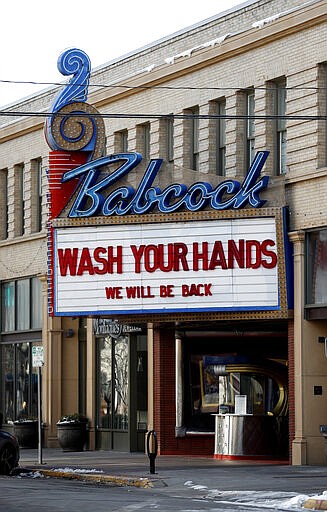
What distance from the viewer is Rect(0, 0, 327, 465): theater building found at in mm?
31641

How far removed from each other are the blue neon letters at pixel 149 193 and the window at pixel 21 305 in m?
10.8

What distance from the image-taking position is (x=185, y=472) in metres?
29.2

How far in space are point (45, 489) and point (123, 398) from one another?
536 inches

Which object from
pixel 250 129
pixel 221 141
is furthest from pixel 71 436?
pixel 250 129

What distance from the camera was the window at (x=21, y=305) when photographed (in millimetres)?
44062

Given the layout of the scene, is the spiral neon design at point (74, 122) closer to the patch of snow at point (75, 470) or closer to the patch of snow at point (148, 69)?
the patch of snow at point (148, 69)

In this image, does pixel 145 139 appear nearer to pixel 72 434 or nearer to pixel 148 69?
pixel 148 69

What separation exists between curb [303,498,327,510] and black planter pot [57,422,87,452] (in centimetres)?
1925

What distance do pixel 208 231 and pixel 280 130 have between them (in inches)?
124

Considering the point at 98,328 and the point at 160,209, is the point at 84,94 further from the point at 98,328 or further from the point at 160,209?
the point at 98,328

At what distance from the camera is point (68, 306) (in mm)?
33656

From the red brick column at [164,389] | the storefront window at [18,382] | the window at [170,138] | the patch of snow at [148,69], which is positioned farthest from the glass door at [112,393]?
the patch of snow at [148,69]

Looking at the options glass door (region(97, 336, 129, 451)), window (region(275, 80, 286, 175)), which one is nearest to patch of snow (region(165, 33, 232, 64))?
window (region(275, 80, 286, 175))

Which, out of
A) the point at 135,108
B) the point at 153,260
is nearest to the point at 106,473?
the point at 153,260
